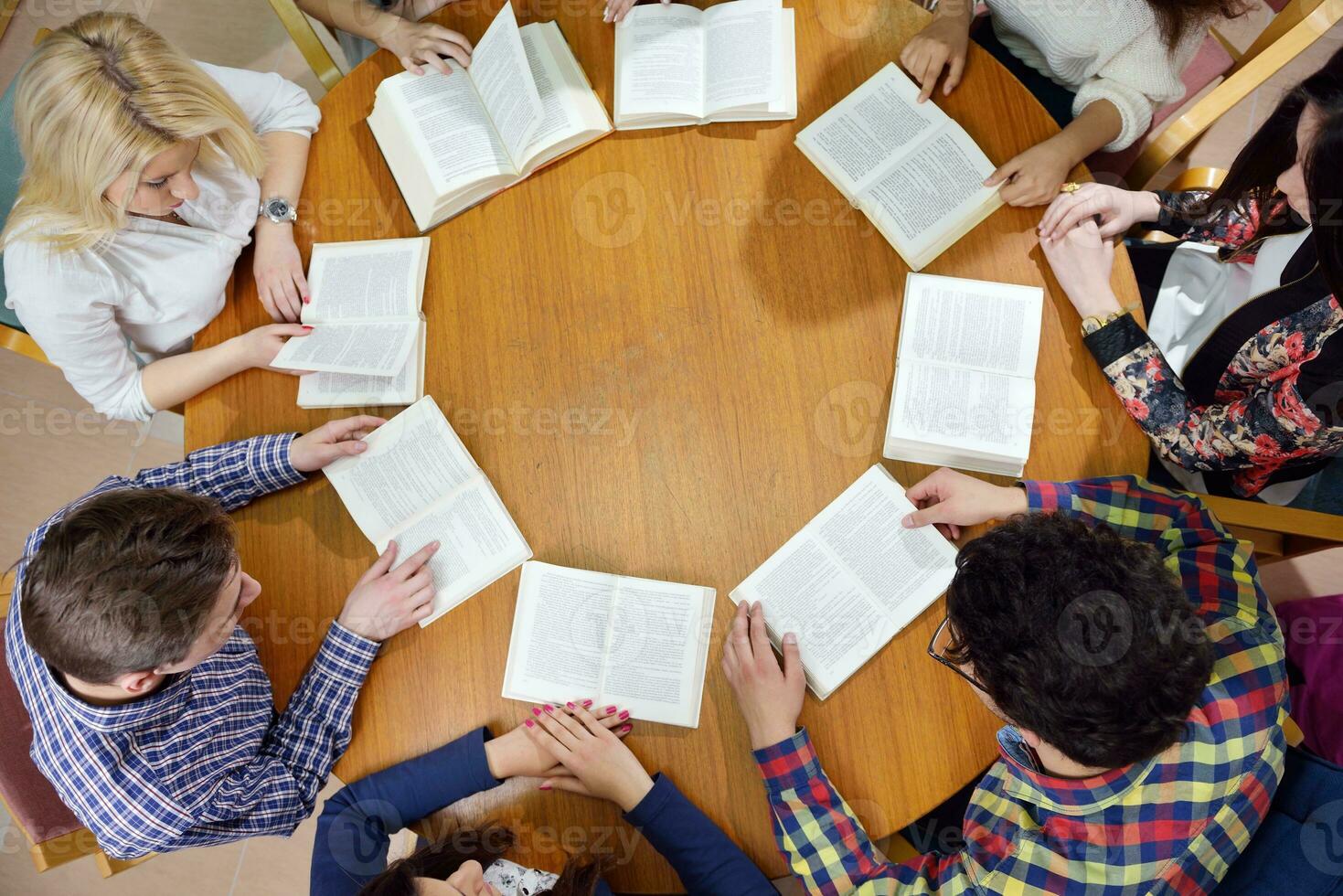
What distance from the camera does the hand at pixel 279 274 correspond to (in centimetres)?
156

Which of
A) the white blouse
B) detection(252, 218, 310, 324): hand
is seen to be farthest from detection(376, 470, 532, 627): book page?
the white blouse

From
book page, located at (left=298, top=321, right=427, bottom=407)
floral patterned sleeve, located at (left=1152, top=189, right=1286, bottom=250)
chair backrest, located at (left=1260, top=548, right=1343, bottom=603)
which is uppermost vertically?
floral patterned sleeve, located at (left=1152, top=189, right=1286, bottom=250)

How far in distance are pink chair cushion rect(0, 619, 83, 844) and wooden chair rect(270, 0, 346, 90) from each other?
1.26m

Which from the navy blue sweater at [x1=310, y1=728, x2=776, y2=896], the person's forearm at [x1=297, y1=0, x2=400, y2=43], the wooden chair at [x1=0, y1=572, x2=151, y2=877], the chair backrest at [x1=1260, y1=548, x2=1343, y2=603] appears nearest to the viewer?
the navy blue sweater at [x1=310, y1=728, x2=776, y2=896]

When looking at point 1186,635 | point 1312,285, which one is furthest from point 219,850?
point 1312,285

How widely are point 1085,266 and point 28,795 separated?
1903 mm

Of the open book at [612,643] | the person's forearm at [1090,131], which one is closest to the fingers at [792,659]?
the open book at [612,643]

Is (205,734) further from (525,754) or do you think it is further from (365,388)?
(365,388)

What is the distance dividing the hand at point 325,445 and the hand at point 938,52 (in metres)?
1.16

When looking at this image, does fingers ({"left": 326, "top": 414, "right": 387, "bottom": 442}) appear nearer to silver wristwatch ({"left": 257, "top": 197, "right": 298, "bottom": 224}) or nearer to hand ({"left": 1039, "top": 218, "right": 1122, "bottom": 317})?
silver wristwatch ({"left": 257, "top": 197, "right": 298, "bottom": 224})

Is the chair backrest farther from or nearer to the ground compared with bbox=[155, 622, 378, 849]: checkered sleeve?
nearer to the ground

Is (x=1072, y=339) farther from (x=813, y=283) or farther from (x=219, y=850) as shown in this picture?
(x=219, y=850)

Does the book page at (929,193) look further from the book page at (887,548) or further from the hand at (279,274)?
the hand at (279,274)

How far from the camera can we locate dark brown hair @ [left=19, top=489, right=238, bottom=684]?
114 centimetres
